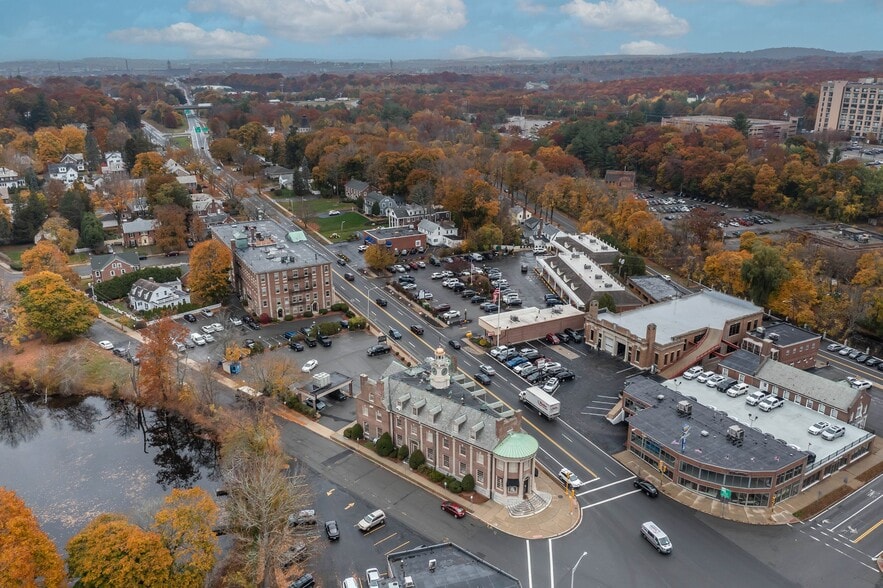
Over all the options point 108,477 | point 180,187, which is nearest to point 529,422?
point 108,477

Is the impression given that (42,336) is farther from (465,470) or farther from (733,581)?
(733,581)

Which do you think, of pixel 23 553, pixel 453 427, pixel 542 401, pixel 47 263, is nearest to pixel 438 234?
pixel 47 263

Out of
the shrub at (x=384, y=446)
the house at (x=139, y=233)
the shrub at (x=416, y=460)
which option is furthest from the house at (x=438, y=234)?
the shrub at (x=416, y=460)

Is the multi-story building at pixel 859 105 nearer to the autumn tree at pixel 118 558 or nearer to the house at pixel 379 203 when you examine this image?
the house at pixel 379 203

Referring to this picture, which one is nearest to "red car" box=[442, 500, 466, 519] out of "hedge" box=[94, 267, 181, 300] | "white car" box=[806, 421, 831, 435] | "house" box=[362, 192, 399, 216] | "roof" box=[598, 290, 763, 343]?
"white car" box=[806, 421, 831, 435]

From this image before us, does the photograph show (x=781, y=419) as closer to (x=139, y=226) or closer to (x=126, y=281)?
(x=126, y=281)

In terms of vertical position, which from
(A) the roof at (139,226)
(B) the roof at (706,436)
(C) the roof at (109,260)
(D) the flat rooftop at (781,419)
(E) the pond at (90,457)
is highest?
(A) the roof at (139,226)

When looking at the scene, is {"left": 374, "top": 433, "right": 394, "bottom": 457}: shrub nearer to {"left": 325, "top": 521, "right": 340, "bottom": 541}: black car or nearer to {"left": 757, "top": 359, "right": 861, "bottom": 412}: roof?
{"left": 325, "top": 521, "right": 340, "bottom": 541}: black car
